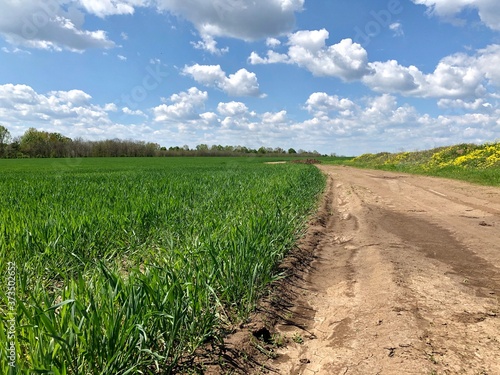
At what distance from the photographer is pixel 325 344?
3188 mm

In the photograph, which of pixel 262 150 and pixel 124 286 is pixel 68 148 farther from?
pixel 124 286

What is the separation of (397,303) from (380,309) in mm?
260

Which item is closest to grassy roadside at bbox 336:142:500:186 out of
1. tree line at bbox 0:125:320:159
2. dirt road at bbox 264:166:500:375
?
dirt road at bbox 264:166:500:375

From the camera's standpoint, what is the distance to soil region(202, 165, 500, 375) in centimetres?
288

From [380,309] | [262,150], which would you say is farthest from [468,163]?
[262,150]

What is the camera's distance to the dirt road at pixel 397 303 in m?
2.89

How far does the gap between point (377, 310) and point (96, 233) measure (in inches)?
149

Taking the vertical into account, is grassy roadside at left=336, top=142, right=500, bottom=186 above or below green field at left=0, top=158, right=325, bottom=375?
above

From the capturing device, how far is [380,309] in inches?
149

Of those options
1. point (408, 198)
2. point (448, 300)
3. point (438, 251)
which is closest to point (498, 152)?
point (408, 198)

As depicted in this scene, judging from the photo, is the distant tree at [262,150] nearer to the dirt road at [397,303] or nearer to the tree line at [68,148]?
the tree line at [68,148]

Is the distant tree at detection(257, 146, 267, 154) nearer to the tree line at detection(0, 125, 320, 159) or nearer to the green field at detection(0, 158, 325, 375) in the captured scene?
the tree line at detection(0, 125, 320, 159)

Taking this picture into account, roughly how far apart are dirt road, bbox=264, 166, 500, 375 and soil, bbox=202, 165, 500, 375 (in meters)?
0.01

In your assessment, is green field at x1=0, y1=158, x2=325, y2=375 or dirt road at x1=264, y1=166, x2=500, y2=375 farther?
dirt road at x1=264, y1=166, x2=500, y2=375
